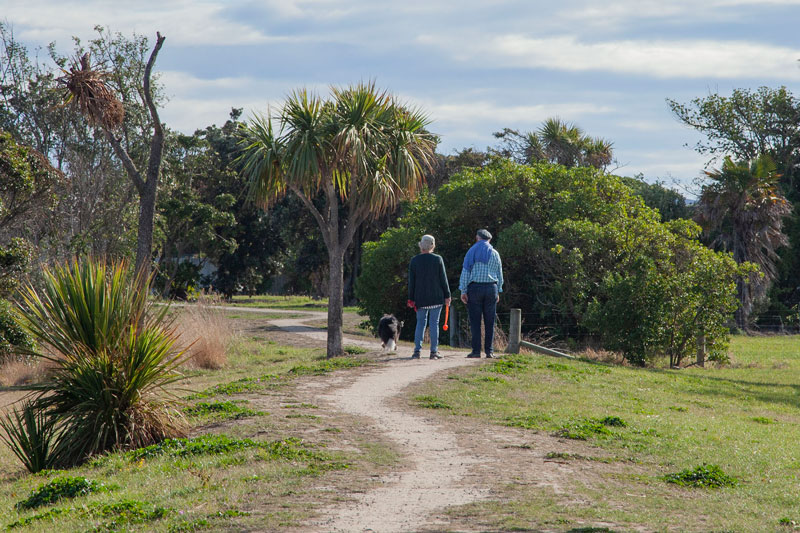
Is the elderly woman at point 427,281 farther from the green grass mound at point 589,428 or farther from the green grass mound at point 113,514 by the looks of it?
the green grass mound at point 113,514

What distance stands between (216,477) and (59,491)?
1359 millimetres

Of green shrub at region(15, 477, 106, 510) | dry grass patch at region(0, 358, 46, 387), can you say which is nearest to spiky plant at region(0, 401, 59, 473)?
green shrub at region(15, 477, 106, 510)

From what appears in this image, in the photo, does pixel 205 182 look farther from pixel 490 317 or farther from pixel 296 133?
pixel 490 317

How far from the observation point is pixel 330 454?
7.54 metres

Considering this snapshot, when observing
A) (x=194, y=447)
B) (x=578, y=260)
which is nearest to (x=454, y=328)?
(x=578, y=260)

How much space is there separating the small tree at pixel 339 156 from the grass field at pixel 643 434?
4.53 meters

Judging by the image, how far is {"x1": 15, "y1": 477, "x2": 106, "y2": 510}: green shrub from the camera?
6.78 m

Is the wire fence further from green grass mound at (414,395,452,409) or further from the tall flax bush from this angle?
the tall flax bush

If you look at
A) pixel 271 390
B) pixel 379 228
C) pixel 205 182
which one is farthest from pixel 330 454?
pixel 205 182

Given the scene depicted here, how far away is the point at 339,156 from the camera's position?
15961mm

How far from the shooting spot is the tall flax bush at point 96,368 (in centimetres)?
905

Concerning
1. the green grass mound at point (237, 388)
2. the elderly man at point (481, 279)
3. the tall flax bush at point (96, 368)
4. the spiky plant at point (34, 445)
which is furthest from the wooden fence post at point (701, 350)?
the spiky plant at point (34, 445)

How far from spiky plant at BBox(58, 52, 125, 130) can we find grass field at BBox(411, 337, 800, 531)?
36.9 ft

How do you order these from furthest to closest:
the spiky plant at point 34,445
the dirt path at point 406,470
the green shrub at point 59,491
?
the spiky plant at point 34,445, the green shrub at point 59,491, the dirt path at point 406,470
